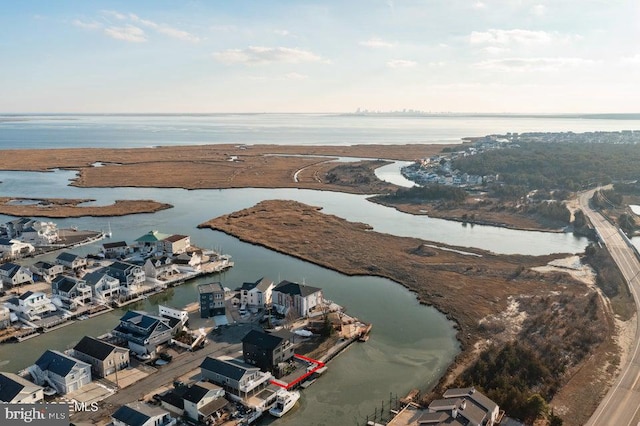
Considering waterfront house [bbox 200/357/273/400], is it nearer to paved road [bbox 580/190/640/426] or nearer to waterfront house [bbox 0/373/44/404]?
waterfront house [bbox 0/373/44/404]

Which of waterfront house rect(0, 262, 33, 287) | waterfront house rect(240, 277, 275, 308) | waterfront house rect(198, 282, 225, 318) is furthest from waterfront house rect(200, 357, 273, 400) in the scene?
waterfront house rect(0, 262, 33, 287)

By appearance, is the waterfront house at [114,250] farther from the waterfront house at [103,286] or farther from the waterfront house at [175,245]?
the waterfront house at [103,286]

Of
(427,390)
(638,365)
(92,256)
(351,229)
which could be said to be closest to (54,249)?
(92,256)

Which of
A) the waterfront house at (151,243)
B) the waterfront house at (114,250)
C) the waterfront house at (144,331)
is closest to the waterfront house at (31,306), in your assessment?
→ the waterfront house at (144,331)

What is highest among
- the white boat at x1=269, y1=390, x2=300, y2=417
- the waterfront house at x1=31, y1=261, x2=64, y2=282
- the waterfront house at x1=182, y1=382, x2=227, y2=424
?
the waterfront house at x1=31, y1=261, x2=64, y2=282

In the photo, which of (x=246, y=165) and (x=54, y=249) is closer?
(x=54, y=249)

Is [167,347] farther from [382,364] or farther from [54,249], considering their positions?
[54,249]
